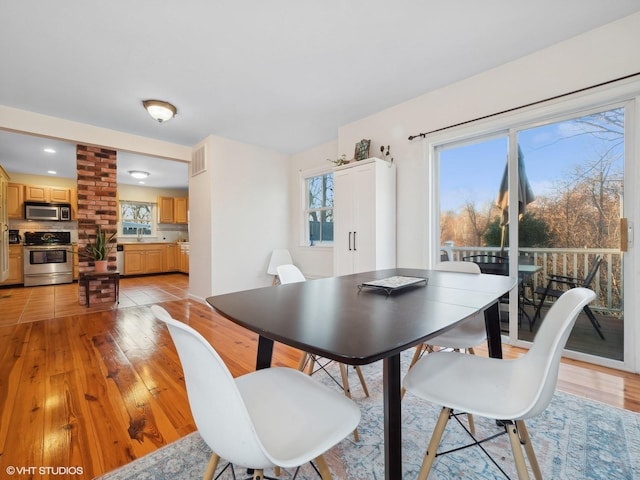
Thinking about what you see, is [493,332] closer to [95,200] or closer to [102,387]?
[102,387]

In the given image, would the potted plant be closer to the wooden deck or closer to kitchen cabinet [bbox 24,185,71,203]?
kitchen cabinet [bbox 24,185,71,203]

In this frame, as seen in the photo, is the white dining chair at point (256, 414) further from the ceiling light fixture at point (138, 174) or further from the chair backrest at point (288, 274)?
the ceiling light fixture at point (138, 174)

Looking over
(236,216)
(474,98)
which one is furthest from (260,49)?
(236,216)

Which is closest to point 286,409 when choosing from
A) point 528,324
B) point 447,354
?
point 447,354

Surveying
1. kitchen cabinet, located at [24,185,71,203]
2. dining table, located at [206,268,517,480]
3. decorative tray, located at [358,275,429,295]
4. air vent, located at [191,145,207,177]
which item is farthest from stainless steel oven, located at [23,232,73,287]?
decorative tray, located at [358,275,429,295]

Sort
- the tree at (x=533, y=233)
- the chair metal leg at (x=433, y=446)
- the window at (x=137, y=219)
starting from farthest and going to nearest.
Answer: the window at (x=137, y=219) → the tree at (x=533, y=233) → the chair metal leg at (x=433, y=446)

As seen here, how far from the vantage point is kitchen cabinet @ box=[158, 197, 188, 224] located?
8055 millimetres

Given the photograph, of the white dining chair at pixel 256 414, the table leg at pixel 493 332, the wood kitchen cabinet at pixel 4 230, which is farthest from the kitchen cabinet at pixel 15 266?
the table leg at pixel 493 332

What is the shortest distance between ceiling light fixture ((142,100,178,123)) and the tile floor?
2.86 meters

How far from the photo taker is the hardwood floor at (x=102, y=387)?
4.71 feet

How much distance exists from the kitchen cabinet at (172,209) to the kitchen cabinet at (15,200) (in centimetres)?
266

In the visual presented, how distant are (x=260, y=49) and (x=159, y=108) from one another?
1.52 metres

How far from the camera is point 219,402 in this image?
68 cm

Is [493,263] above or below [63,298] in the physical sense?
above
